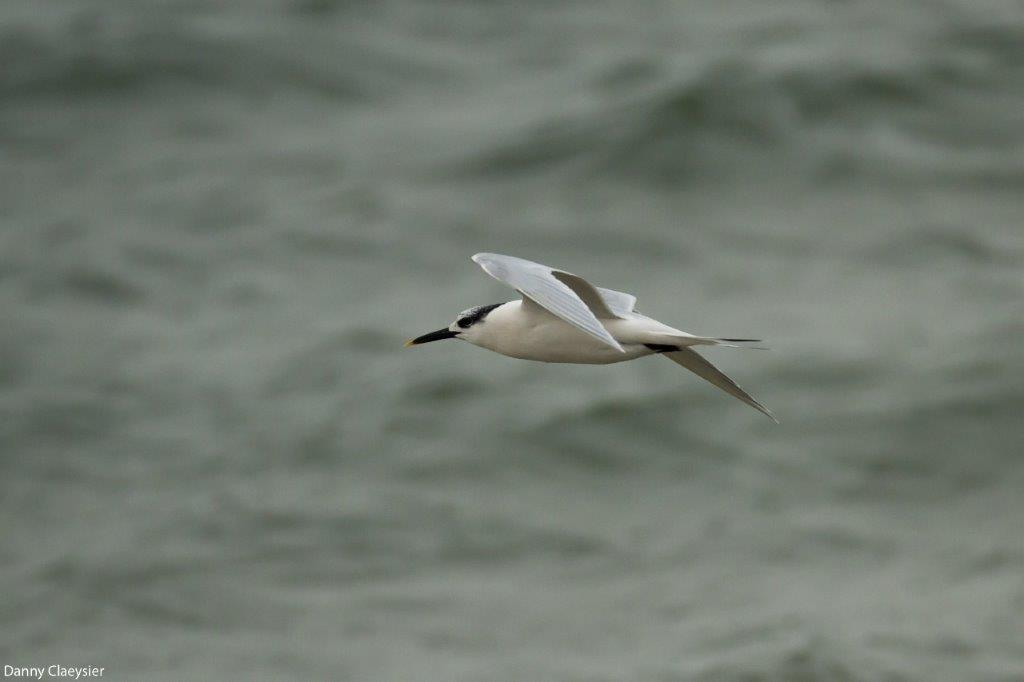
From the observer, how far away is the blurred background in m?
22.9

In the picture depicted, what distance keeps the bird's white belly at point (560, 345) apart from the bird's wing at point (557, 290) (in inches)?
6.9

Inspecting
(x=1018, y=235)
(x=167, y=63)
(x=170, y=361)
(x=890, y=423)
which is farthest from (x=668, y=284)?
(x=167, y=63)

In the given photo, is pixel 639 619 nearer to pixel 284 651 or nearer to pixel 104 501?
A: pixel 284 651

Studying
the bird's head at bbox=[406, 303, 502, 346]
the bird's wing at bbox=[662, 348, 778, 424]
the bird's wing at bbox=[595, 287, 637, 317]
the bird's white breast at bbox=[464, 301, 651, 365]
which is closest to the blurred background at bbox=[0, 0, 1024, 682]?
the bird's wing at bbox=[662, 348, 778, 424]

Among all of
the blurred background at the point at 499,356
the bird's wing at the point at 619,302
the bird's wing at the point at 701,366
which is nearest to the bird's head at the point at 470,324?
the bird's wing at the point at 619,302

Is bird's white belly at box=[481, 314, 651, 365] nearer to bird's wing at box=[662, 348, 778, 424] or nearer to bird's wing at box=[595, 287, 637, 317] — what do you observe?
bird's wing at box=[595, 287, 637, 317]

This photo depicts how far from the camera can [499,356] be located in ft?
89.1

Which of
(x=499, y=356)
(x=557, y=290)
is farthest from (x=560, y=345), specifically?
(x=499, y=356)

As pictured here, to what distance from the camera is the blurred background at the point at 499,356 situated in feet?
75.0

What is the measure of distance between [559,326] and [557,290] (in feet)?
1.59

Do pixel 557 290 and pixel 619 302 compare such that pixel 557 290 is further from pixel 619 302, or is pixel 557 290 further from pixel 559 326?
→ pixel 619 302

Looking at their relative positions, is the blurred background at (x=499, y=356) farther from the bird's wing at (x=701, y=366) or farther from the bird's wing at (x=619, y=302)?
the bird's wing at (x=619, y=302)

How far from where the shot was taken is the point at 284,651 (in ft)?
72.7

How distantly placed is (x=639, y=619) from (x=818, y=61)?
38.6 feet
